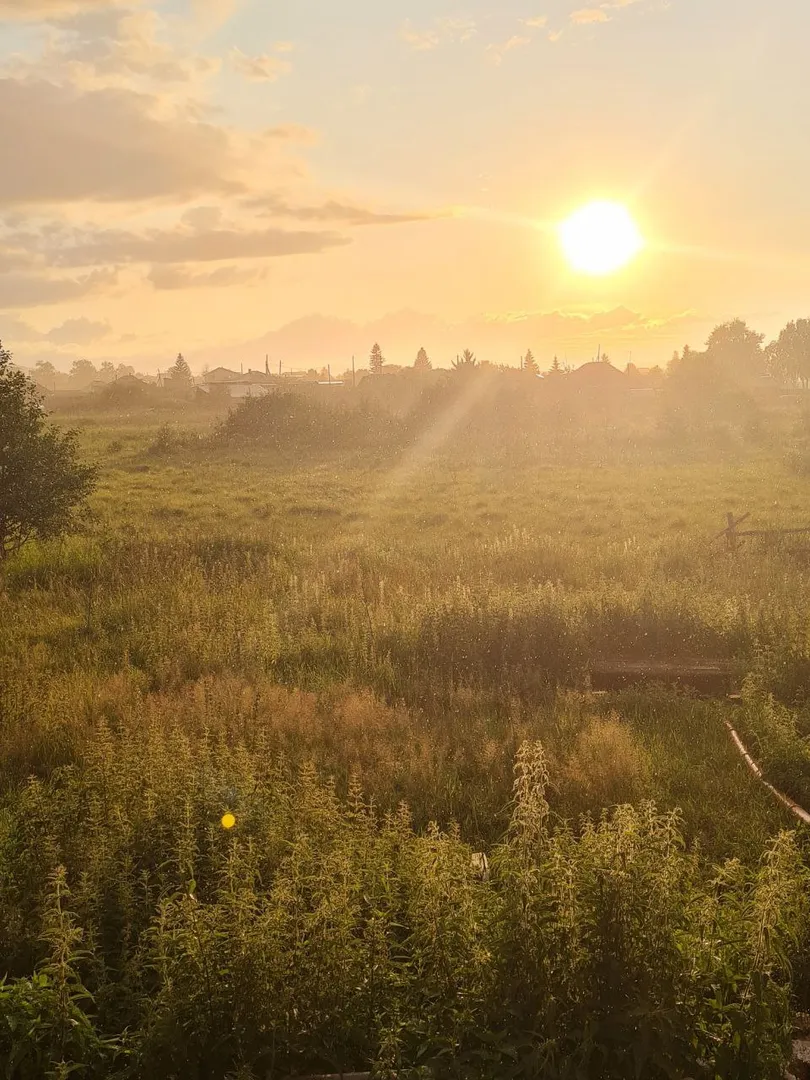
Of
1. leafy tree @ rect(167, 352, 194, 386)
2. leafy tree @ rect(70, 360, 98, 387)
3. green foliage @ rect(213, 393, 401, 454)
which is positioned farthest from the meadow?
leafy tree @ rect(70, 360, 98, 387)

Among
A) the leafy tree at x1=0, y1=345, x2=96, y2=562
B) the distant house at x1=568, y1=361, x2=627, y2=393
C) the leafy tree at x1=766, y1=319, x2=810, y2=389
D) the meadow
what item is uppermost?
the leafy tree at x1=766, y1=319, x2=810, y2=389

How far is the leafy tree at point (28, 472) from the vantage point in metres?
15.4

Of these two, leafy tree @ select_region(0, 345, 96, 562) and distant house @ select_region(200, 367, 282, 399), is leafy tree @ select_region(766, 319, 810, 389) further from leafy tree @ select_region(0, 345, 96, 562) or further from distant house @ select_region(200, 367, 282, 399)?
leafy tree @ select_region(0, 345, 96, 562)

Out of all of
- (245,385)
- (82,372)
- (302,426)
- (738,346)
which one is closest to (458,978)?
(302,426)

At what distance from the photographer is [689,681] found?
10.7m

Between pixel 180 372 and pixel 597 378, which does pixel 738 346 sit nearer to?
pixel 597 378

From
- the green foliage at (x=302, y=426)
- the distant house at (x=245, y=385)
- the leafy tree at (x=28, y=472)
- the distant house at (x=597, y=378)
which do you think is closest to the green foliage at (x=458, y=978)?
the leafy tree at (x=28, y=472)

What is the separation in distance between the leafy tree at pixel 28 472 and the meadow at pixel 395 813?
91cm

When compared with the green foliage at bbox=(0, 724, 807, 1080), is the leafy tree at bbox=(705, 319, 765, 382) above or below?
above

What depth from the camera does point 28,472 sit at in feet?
50.9

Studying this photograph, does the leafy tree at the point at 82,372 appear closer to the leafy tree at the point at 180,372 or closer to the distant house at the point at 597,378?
the leafy tree at the point at 180,372

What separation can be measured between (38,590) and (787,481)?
1087 inches

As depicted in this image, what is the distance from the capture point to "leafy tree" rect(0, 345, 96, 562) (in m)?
15.4

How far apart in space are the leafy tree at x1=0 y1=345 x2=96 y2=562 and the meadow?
0.91m
